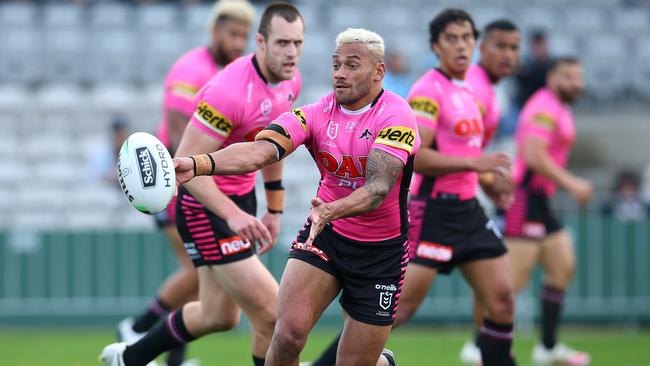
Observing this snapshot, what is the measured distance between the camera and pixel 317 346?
12688 millimetres

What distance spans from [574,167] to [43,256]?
315 inches

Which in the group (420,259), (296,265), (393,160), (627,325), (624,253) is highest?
(393,160)

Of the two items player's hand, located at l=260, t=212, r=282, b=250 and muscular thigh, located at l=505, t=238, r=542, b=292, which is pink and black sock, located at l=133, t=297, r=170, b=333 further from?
muscular thigh, located at l=505, t=238, r=542, b=292

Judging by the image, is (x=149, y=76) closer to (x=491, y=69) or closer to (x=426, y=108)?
(x=491, y=69)

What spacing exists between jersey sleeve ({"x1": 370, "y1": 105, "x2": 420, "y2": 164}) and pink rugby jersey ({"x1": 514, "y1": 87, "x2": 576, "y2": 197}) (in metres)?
4.87

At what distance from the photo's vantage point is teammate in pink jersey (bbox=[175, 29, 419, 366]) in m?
6.48

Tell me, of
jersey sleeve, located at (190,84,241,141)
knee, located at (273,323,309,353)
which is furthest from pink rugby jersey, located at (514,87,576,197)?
knee, located at (273,323,309,353)

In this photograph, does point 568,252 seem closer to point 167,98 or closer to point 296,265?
point 167,98

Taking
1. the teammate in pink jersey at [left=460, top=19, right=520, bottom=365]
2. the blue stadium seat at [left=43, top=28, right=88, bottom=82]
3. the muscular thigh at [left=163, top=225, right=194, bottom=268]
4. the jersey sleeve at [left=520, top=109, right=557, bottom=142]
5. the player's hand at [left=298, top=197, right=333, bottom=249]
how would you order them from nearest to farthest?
the player's hand at [left=298, top=197, right=333, bottom=249]
the teammate in pink jersey at [left=460, top=19, right=520, bottom=365]
the muscular thigh at [left=163, top=225, right=194, bottom=268]
the jersey sleeve at [left=520, top=109, right=557, bottom=142]
the blue stadium seat at [left=43, top=28, right=88, bottom=82]

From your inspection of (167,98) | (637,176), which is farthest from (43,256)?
(637,176)

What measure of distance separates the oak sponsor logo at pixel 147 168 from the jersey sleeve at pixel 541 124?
599 cm

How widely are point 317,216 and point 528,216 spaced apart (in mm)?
5659

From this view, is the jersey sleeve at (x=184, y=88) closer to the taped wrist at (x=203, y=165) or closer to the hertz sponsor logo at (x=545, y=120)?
the taped wrist at (x=203, y=165)

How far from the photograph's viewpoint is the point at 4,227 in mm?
14797
